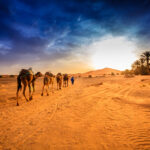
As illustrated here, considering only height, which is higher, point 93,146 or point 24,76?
point 24,76

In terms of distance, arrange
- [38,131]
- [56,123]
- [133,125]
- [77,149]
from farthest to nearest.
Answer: [56,123] → [133,125] → [38,131] → [77,149]

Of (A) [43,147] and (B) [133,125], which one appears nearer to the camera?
(A) [43,147]

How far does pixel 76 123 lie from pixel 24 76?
5934mm

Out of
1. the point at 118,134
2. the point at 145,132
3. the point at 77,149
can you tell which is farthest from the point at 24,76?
the point at 145,132

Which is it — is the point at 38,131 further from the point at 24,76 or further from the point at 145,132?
the point at 24,76

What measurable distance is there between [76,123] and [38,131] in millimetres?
1472

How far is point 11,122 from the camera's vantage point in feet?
13.2

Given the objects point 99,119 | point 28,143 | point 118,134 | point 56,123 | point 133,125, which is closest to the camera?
point 28,143

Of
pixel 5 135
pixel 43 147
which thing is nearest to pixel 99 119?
pixel 43 147

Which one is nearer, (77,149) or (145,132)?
(77,149)

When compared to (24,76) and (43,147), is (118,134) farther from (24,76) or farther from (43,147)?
(24,76)

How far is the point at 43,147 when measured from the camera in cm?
252

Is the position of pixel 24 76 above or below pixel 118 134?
above

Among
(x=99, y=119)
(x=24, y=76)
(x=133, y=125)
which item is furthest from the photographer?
(x=24, y=76)
